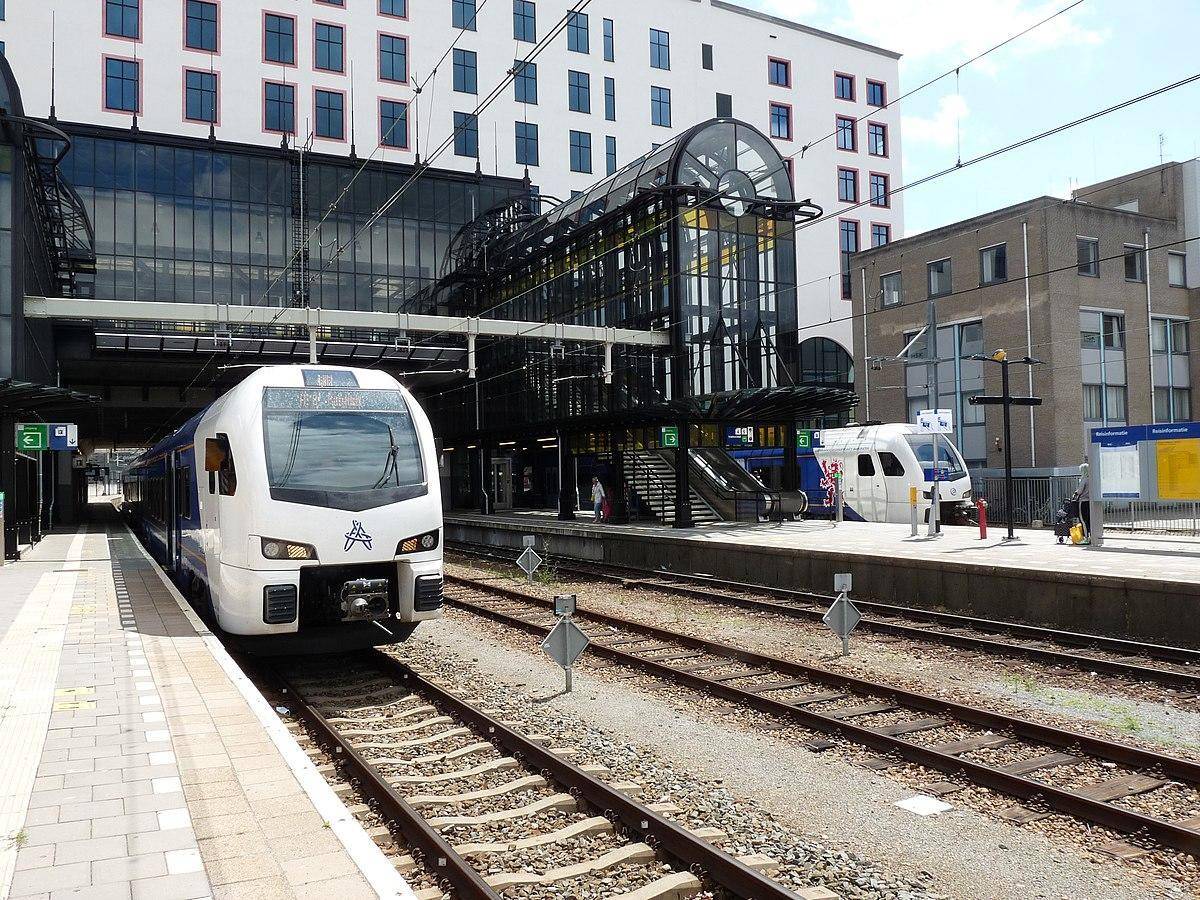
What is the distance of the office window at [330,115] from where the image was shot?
145 ft

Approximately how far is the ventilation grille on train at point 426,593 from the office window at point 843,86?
55.1 meters

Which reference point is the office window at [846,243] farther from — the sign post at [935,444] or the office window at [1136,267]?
the sign post at [935,444]

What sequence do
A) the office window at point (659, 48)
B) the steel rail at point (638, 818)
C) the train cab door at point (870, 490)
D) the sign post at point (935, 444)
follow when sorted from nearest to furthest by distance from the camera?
1. the steel rail at point (638, 818)
2. the sign post at point (935, 444)
3. the train cab door at point (870, 490)
4. the office window at point (659, 48)

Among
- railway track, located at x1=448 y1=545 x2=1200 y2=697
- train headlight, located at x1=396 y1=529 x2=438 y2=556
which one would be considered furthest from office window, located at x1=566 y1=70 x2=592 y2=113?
train headlight, located at x1=396 y1=529 x2=438 y2=556

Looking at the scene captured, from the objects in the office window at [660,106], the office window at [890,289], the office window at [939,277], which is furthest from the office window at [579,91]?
the office window at [939,277]

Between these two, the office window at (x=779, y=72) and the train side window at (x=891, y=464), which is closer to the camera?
the train side window at (x=891, y=464)

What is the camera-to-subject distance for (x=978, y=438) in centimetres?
3975

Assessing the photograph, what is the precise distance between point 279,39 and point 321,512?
41224mm

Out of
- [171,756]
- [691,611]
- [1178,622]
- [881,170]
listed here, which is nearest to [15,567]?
[691,611]

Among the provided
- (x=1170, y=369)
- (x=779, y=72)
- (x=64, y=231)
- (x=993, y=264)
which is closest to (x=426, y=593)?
(x=64, y=231)

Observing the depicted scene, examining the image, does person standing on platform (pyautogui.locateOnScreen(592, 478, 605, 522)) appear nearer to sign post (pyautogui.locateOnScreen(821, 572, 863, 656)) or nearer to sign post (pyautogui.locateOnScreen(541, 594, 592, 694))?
sign post (pyautogui.locateOnScreen(821, 572, 863, 656))

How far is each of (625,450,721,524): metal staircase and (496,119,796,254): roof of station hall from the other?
8357mm

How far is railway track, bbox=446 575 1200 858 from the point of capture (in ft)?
20.4

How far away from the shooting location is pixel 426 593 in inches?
392
